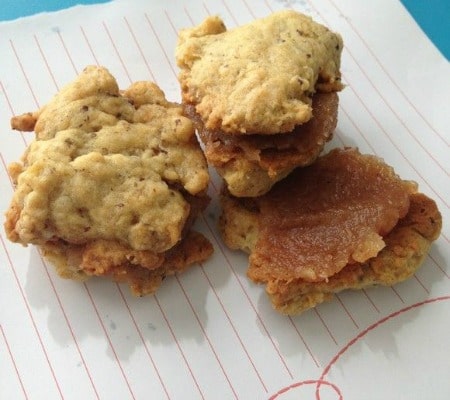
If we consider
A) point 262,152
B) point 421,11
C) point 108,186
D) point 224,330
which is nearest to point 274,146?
point 262,152

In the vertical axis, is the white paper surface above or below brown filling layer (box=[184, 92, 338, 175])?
below

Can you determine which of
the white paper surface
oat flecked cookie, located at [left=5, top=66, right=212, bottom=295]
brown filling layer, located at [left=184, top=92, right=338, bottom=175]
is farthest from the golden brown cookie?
the white paper surface

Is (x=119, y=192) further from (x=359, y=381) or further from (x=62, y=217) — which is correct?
(x=359, y=381)

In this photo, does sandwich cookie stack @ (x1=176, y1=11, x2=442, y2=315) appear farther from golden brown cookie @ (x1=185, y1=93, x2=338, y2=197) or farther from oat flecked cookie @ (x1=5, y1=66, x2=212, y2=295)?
oat flecked cookie @ (x1=5, y1=66, x2=212, y2=295)

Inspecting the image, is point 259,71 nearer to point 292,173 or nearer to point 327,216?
point 292,173

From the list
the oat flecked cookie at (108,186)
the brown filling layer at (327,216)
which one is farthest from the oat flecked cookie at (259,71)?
the brown filling layer at (327,216)
